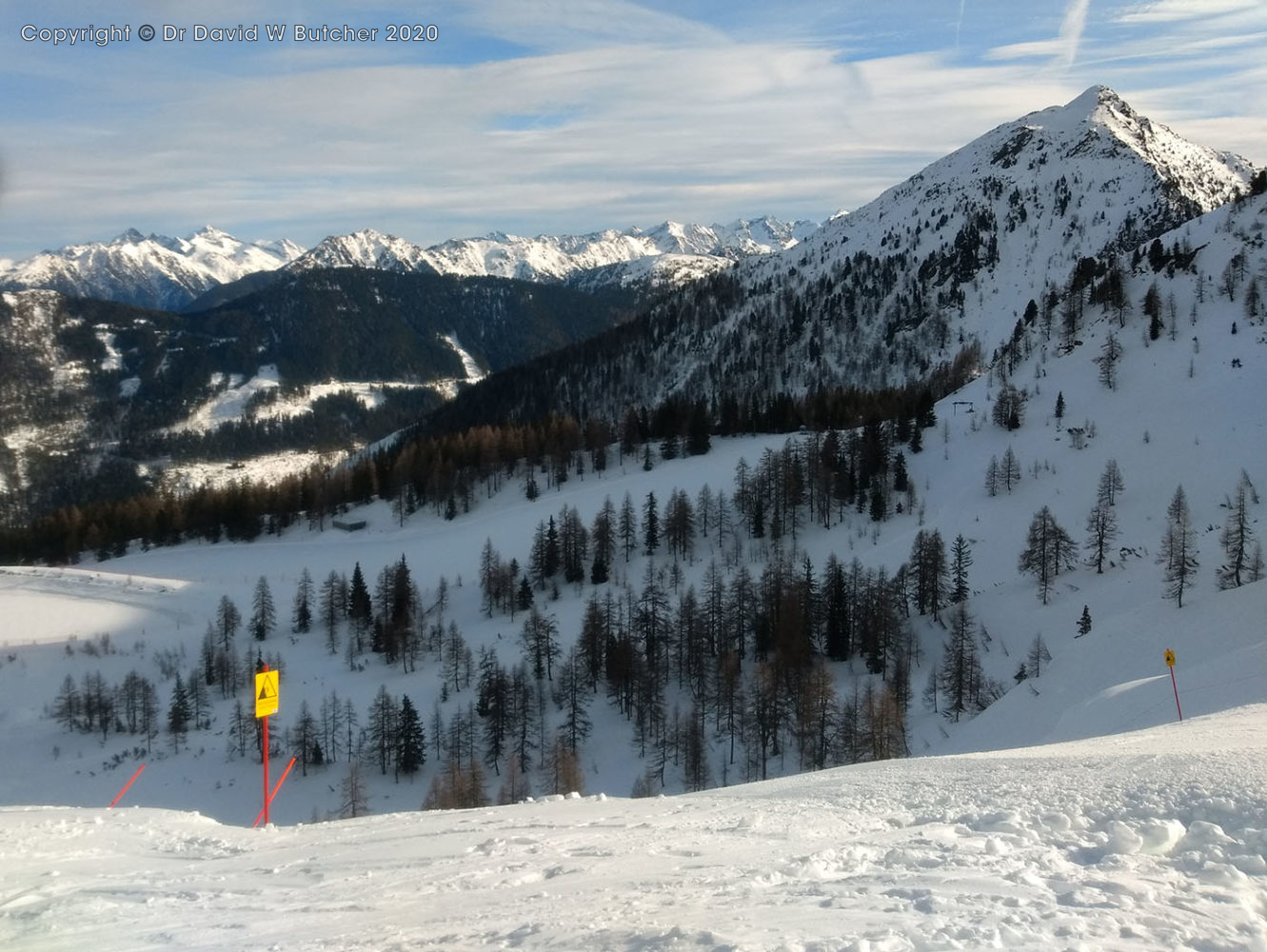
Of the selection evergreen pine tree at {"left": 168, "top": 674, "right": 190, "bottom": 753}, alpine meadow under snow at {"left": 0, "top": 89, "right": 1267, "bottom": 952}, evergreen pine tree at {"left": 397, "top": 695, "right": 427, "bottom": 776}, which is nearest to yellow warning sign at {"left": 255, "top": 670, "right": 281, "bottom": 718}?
alpine meadow under snow at {"left": 0, "top": 89, "right": 1267, "bottom": 952}

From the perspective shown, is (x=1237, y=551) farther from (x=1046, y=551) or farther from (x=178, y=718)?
(x=178, y=718)

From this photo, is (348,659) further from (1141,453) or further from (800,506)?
(1141,453)

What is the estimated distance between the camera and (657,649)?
70312 mm

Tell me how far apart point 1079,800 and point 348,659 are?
75.1 meters

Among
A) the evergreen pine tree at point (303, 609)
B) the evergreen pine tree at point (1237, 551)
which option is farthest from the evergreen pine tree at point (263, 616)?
the evergreen pine tree at point (1237, 551)

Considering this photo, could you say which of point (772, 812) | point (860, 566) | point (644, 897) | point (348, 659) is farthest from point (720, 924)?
point (348, 659)

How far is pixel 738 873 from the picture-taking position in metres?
10.6

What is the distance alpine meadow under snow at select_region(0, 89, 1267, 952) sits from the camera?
994 cm

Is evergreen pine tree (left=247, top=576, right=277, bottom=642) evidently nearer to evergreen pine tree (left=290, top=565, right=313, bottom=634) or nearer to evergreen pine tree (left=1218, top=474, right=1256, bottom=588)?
evergreen pine tree (left=290, top=565, right=313, bottom=634)

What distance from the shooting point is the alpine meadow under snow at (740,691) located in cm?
994

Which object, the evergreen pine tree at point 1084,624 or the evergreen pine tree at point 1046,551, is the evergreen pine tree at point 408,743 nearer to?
the evergreen pine tree at point 1084,624

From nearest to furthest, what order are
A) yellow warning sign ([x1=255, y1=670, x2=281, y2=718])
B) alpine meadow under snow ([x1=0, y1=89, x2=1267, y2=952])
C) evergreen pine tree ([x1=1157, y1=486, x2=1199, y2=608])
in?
alpine meadow under snow ([x1=0, y1=89, x2=1267, y2=952])
yellow warning sign ([x1=255, y1=670, x2=281, y2=718])
evergreen pine tree ([x1=1157, y1=486, x2=1199, y2=608])

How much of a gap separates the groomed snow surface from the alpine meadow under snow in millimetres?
73

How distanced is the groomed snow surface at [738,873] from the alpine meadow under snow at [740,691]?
73 millimetres
